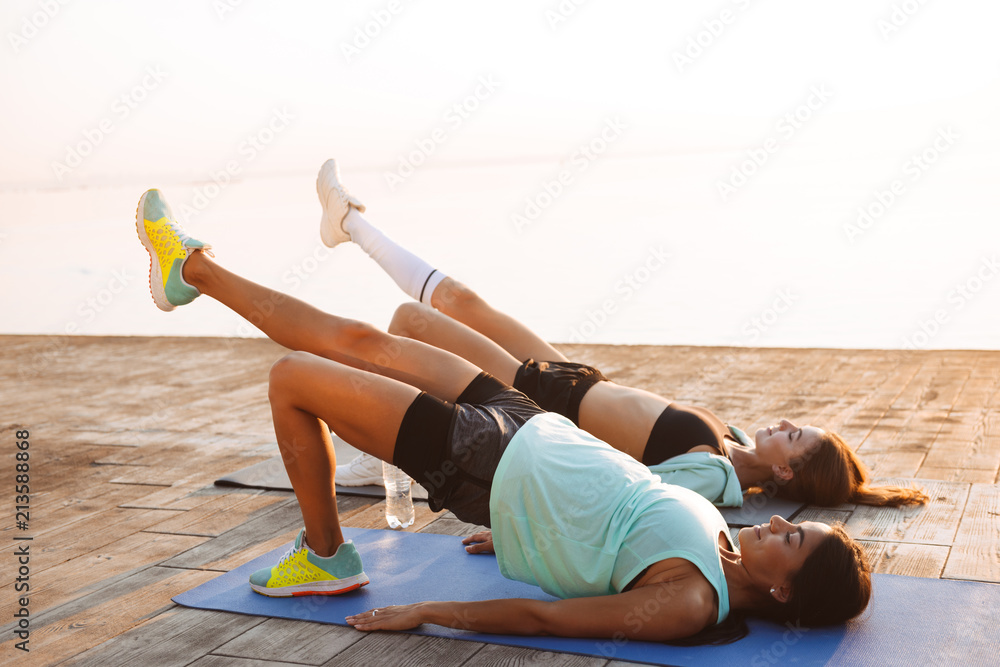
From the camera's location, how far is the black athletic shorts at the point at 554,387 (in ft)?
8.40

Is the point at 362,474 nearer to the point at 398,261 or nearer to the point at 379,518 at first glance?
the point at 379,518

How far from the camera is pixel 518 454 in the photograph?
1794 millimetres

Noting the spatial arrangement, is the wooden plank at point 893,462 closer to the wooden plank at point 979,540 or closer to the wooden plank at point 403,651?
the wooden plank at point 979,540

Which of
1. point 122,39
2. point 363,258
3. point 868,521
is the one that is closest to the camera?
point 868,521

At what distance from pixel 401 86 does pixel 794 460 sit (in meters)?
7.21

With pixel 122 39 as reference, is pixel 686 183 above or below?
below

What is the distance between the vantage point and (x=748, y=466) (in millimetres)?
2639

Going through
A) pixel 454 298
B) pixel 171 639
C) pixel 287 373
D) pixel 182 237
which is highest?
pixel 182 237

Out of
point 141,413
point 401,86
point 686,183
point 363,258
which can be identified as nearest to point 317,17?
point 401,86

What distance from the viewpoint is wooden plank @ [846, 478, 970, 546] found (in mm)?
2398

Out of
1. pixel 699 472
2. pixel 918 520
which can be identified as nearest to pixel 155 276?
pixel 699 472

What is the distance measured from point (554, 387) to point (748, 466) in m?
0.64

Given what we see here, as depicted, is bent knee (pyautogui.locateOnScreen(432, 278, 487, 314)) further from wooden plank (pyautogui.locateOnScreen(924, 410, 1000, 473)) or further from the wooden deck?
wooden plank (pyautogui.locateOnScreen(924, 410, 1000, 473))

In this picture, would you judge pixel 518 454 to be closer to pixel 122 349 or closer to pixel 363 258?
pixel 122 349
